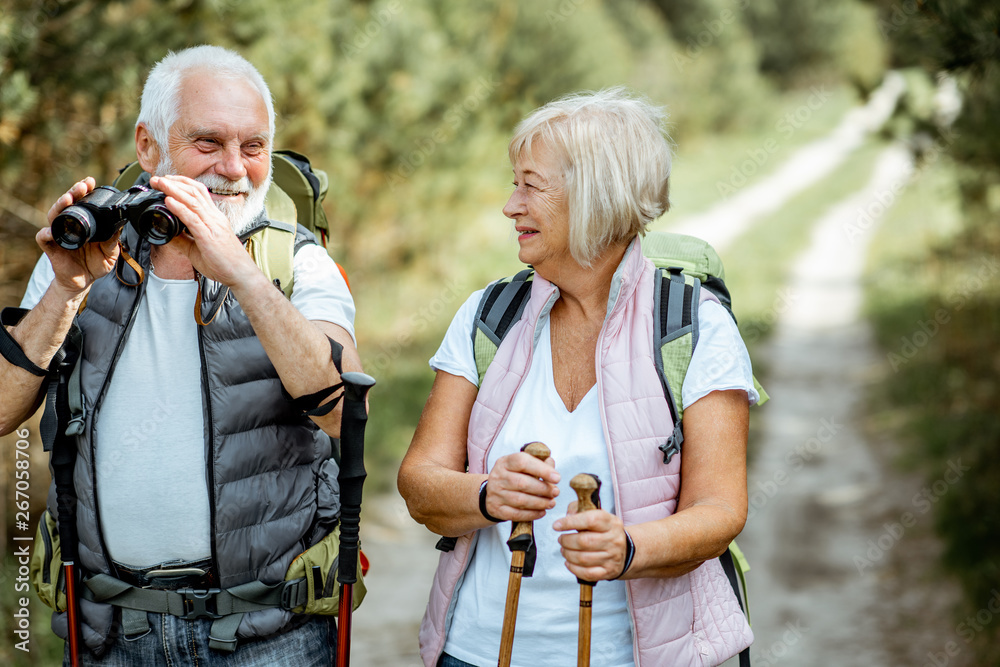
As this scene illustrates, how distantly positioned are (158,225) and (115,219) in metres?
0.10

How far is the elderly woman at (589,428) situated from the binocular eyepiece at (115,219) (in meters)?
0.62

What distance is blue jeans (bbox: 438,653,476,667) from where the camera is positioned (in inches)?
74.2

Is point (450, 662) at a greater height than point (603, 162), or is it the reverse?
point (603, 162)

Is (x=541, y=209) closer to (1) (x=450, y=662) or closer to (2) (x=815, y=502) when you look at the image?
(1) (x=450, y=662)

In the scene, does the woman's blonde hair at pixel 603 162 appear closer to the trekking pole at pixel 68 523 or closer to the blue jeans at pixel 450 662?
the blue jeans at pixel 450 662

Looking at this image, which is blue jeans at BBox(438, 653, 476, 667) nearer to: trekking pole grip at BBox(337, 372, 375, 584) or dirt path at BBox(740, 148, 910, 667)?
trekking pole grip at BBox(337, 372, 375, 584)

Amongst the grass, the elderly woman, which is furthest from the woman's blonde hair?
the grass

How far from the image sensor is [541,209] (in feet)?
6.13

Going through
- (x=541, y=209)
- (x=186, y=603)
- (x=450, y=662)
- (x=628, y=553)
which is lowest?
(x=450, y=662)

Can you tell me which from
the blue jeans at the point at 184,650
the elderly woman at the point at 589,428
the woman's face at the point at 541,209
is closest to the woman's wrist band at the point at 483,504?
the elderly woman at the point at 589,428

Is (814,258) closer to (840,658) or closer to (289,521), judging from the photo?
(840,658)

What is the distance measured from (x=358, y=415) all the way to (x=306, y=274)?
0.36 m

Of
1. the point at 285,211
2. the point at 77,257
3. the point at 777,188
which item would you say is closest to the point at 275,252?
the point at 285,211

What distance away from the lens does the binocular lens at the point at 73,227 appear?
1.73 metres
